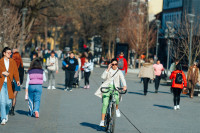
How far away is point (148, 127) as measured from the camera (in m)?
11.0

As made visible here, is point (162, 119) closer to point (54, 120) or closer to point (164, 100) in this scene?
point (54, 120)

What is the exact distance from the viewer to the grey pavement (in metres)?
10.5

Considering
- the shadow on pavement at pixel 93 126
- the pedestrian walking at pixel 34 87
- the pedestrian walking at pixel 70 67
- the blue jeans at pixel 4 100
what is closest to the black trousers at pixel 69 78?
the pedestrian walking at pixel 70 67

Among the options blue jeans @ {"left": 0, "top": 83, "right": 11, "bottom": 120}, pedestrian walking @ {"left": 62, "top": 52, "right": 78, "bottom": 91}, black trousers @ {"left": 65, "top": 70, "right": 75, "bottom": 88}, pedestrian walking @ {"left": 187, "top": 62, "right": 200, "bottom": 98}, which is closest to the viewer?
blue jeans @ {"left": 0, "top": 83, "right": 11, "bottom": 120}

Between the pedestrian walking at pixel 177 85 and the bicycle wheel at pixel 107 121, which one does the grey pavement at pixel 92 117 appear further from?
the pedestrian walking at pixel 177 85

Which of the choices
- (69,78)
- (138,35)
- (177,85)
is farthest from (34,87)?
(138,35)

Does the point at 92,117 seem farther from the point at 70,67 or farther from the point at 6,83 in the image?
the point at 70,67

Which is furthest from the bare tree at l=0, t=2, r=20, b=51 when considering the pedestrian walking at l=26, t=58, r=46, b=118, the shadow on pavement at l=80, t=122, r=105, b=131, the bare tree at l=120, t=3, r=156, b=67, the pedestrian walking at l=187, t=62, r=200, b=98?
the bare tree at l=120, t=3, r=156, b=67

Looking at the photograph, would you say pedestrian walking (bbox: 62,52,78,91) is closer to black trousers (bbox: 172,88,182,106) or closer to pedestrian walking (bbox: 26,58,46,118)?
black trousers (bbox: 172,88,182,106)

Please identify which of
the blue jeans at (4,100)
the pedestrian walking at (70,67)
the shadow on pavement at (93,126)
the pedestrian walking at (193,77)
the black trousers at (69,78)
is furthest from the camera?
the pedestrian walking at (70,67)

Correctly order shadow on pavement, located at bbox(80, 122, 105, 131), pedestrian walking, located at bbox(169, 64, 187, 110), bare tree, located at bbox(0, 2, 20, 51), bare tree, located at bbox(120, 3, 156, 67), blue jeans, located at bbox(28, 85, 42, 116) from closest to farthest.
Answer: shadow on pavement, located at bbox(80, 122, 105, 131) < blue jeans, located at bbox(28, 85, 42, 116) < pedestrian walking, located at bbox(169, 64, 187, 110) < bare tree, located at bbox(0, 2, 20, 51) < bare tree, located at bbox(120, 3, 156, 67)

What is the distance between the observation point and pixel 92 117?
12383mm

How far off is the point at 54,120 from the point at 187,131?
3.11m

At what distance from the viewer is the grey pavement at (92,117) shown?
10.5 metres
